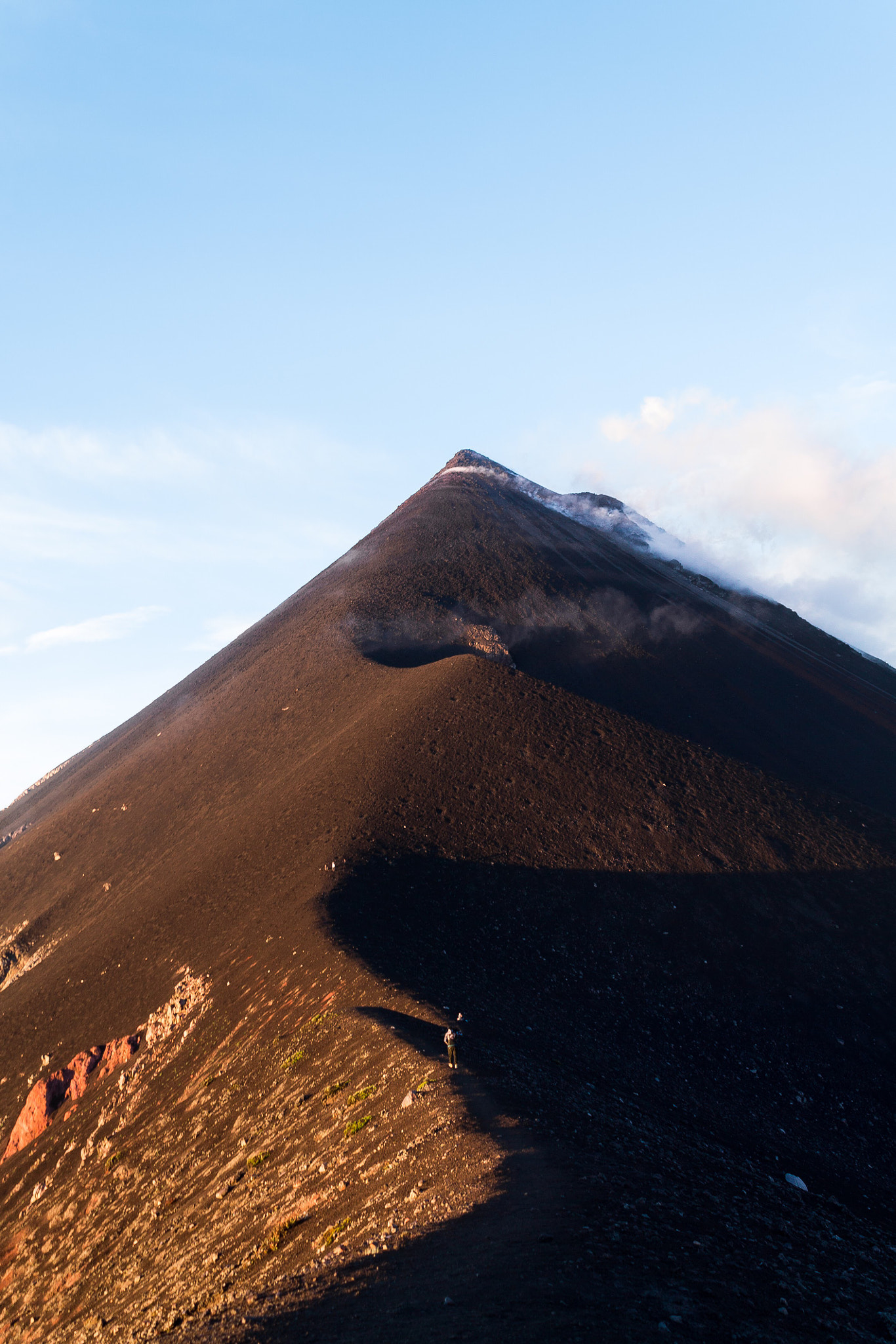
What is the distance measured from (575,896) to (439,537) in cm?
4921

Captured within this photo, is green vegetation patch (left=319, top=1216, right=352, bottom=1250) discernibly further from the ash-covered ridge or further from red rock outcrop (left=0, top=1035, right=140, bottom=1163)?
the ash-covered ridge

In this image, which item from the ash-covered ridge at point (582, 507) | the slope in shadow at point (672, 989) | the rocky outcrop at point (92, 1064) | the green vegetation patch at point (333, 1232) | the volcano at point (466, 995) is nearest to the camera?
the volcano at point (466, 995)

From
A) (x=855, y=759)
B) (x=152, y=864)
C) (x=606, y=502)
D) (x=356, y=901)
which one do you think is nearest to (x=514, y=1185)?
(x=356, y=901)

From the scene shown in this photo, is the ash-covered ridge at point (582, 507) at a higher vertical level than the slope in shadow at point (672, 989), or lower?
Answer: higher

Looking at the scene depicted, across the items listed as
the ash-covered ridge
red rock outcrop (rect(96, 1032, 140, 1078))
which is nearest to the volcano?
red rock outcrop (rect(96, 1032, 140, 1078))

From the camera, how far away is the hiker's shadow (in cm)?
1791

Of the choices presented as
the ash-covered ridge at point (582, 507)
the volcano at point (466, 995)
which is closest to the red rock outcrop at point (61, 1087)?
the volcano at point (466, 995)

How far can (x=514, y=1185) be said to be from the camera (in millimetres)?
11570

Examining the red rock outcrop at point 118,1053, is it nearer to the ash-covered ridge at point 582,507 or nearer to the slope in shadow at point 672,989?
the slope in shadow at point 672,989

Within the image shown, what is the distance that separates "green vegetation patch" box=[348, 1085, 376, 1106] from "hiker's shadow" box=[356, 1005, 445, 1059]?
52.6 inches

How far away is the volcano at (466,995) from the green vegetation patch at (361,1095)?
101 mm

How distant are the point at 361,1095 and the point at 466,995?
23.5 ft

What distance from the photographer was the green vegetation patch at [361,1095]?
16.3 meters

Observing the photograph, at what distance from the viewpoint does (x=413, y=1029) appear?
63.5 ft
